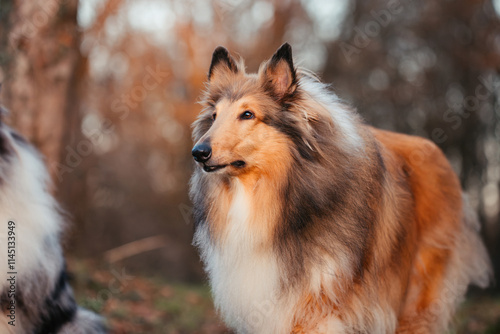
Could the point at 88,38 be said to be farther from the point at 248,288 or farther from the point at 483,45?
the point at 483,45

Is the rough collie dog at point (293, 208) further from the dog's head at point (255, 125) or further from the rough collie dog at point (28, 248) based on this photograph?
the rough collie dog at point (28, 248)

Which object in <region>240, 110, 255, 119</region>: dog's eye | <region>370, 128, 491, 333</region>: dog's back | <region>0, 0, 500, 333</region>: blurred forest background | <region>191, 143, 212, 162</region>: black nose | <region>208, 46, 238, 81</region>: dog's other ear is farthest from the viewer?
<region>0, 0, 500, 333</region>: blurred forest background

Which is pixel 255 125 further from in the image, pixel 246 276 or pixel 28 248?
pixel 28 248

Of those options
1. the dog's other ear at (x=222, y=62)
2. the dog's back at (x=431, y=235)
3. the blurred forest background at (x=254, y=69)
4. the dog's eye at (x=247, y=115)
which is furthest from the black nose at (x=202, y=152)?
the blurred forest background at (x=254, y=69)

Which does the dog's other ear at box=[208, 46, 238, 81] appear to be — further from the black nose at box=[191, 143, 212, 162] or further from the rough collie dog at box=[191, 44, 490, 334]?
the black nose at box=[191, 143, 212, 162]

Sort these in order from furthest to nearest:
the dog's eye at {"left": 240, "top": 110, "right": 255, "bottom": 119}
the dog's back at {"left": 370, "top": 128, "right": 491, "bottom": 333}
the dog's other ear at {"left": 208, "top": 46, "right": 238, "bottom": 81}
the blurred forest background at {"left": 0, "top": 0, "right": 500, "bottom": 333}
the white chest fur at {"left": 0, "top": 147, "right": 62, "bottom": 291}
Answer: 1. the blurred forest background at {"left": 0, "top": 0, "right": 500, "bottom": 333}
2. the dog's back at {"left": 370, "top": 128, "right": 491, "bottom": 333}
3. the dog's other ear at {"left": 208, "top": 46, "right": 238, "bottom": 81}
4. the dog's eye at {"left": 240, "top": 110, "right": 255, "bottom": 119}
5. the white chest fur at {"left": 0, "top": 147, "right": 62, "bottom": 291}

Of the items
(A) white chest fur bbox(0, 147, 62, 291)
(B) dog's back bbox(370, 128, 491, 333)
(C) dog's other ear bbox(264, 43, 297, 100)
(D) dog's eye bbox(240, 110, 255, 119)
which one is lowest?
(B) dog's back bbox(370, 128, 491, 333)

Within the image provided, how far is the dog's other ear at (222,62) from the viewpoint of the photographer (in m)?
3.97

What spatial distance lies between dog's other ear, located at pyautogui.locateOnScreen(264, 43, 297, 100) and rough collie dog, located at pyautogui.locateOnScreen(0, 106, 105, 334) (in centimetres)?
197

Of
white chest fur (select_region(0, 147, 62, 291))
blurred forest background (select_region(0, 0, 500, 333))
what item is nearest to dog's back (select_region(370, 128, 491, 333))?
white chest fur (select_region(0, 147, 62, 291))

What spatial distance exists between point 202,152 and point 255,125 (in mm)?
475

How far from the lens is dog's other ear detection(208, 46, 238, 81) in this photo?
13.0 ft

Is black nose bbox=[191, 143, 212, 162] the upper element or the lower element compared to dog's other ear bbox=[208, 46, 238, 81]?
lower

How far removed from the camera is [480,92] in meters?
12.5
